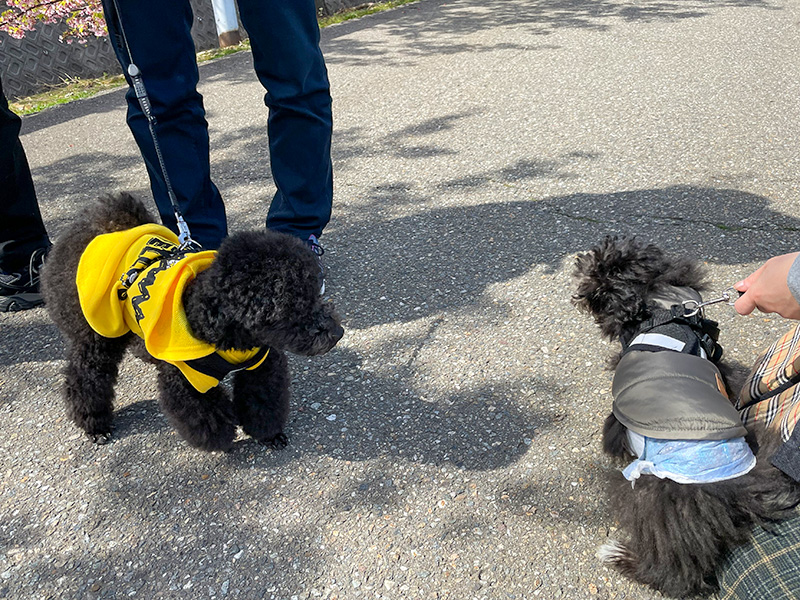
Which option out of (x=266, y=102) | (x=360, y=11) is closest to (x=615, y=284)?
(x=266, y=102)

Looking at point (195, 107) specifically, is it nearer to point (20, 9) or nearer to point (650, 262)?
point (650, 262)

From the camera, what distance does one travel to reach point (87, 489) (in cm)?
212

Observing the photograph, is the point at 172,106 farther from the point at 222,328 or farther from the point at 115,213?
the point at 222,328

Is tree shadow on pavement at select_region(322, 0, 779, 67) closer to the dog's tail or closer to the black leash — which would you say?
the black leash

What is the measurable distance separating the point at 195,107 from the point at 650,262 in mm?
2158

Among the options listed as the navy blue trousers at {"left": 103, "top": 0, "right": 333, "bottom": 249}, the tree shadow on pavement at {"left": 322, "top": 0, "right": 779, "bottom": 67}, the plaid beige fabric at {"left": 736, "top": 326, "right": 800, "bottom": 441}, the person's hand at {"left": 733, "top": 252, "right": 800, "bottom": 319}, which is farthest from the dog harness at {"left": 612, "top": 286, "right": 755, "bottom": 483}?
the tree shadow on pavement at {"left": 322, "top": 0, "right": 779, "bottom": 67}

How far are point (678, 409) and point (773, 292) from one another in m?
0.39

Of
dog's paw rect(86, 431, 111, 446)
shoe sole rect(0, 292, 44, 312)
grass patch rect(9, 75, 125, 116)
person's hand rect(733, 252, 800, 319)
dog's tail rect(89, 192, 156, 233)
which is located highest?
grass patch rect(9, 75, 125, 116)

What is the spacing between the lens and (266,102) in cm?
287

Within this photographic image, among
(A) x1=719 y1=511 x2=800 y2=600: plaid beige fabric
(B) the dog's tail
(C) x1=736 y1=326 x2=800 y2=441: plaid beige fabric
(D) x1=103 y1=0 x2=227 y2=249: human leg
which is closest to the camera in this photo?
(A) x1=719 y1=511 x2=800 y2=600: plaid beige fabric

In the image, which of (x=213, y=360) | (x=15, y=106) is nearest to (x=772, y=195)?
(x=213, y=360)

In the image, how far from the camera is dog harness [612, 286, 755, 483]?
1565mm

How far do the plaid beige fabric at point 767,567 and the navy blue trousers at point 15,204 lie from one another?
335cm

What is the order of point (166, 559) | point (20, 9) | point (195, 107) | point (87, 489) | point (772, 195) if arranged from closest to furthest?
1. point (166, 559)
2. point (87, 489)
3. point (195, 107)
4. point (772, 195)
5. point (20, 9)
